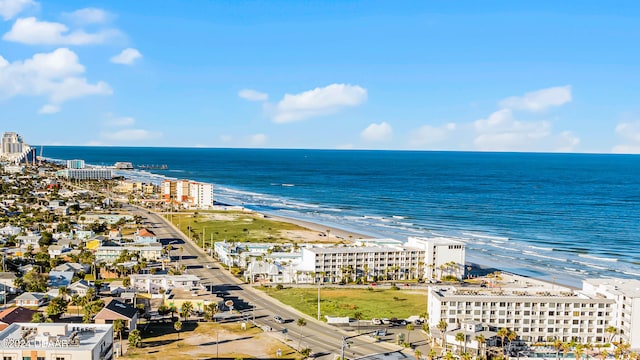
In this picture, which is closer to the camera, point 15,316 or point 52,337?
point 52,337

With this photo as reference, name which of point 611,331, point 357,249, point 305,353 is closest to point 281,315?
point 305,353

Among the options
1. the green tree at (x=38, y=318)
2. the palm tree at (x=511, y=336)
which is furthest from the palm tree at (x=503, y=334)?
the green tree at (x=38, y=318)

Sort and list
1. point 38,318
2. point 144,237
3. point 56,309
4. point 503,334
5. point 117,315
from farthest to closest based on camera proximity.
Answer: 1. point 144,237
2. point 56,309
3. point 117,315
4. point 38,318
5. point 503,334

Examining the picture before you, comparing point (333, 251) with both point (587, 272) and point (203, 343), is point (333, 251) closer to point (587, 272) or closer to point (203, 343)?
point (203, 343)

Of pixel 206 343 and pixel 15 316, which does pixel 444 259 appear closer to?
pixel 206 343

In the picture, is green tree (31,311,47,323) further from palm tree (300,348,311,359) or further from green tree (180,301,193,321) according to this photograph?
palm tree (300,348,311,359)

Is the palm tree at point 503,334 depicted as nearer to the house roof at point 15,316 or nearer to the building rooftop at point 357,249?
the building rooftop at point 357,249

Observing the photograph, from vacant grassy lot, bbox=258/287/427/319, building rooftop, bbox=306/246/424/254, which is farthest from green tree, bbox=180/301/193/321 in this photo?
building rooftop, bbox=306/246/424/254
